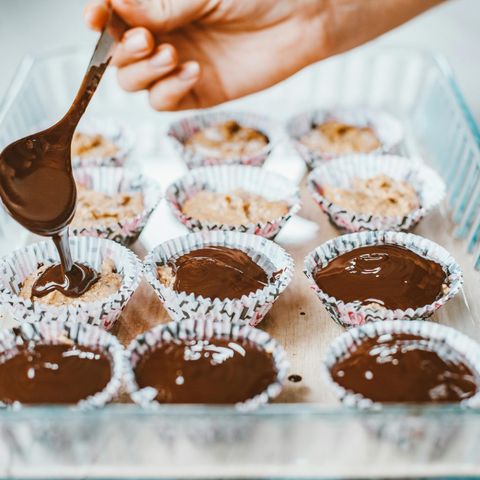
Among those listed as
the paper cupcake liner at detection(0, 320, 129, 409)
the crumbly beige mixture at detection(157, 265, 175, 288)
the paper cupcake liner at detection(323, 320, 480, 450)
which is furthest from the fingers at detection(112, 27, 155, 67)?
the paper cupcake liner at detection(323, 320, 480, 450)

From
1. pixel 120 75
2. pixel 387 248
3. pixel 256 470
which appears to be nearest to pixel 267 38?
pixel 120 75

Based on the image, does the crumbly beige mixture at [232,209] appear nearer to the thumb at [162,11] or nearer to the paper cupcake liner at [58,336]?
the thumb at [162,11]

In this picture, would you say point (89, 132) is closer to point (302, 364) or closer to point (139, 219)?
point (139, 219)

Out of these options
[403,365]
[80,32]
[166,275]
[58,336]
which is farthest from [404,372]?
[80,32]

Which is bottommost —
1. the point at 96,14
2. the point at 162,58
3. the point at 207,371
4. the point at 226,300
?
the point at 207,371

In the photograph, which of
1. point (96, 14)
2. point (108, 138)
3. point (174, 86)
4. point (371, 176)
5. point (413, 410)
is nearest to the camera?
point (413, 410)

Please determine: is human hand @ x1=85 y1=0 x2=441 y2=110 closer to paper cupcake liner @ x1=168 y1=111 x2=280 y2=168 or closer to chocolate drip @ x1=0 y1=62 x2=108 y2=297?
paper cupcake liner @ x1=168 y1=111 x2=280 y2=168

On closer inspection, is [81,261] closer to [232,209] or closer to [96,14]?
[232,209]
